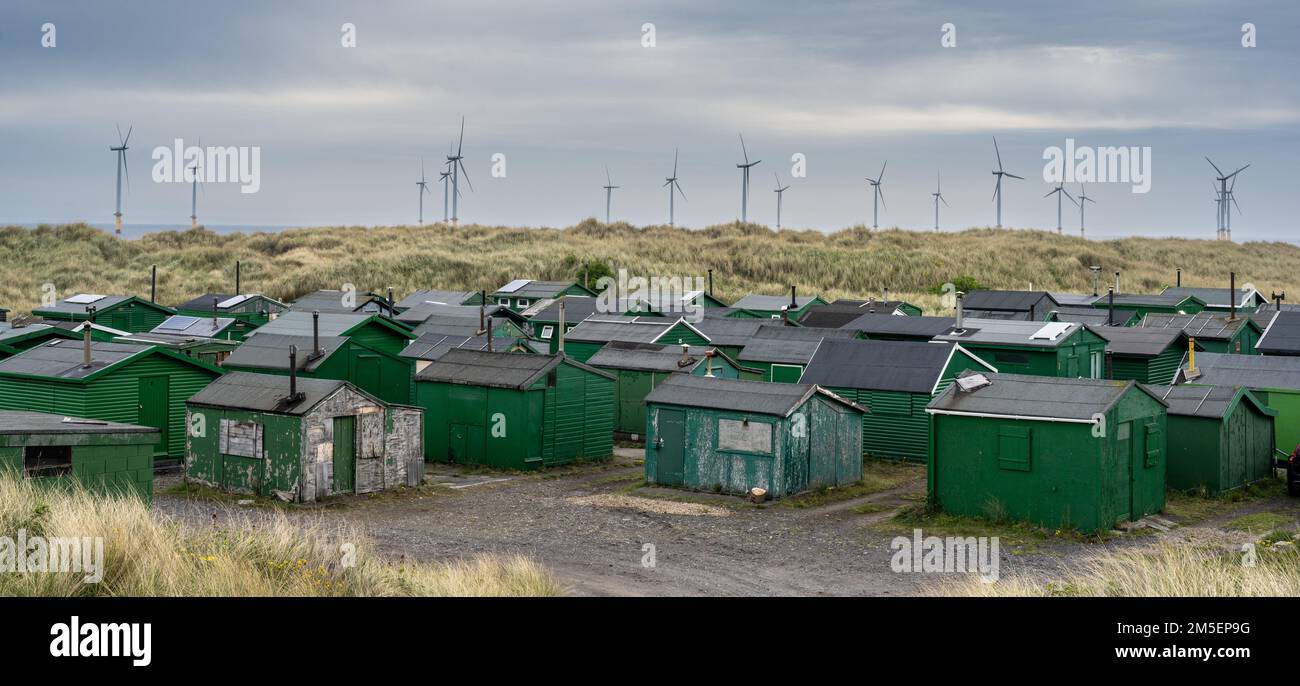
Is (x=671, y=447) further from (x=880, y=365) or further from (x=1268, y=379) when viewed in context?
(x=1268, y=379)

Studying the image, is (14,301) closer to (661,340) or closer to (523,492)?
(661,340)

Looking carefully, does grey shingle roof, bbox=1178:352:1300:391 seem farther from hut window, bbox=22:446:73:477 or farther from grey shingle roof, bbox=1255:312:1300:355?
hut window, bbox=22:446:73:477

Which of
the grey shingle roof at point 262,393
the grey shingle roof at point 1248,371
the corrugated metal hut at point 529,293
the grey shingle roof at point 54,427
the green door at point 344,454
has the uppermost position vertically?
the corrugated metal hut at point 529,293

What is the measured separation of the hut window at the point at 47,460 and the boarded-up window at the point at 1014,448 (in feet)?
56.5

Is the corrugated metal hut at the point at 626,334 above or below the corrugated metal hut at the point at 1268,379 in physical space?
above

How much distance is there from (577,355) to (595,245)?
2886 inches

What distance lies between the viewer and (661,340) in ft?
144

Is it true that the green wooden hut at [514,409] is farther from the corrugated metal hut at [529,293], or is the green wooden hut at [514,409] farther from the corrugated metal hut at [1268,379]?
the corrugated metal hut at [529,293]

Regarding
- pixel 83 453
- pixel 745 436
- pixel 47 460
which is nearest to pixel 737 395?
pixel 745 436

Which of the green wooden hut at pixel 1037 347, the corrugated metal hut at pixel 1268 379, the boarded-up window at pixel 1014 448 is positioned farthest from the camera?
the green wooden hut at pixel 1037 347

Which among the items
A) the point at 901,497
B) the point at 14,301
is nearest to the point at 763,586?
the point at 901,497

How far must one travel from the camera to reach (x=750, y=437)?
28922mm

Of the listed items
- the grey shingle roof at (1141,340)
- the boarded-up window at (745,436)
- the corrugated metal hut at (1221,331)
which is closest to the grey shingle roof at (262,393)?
the boarded-up window at (745,436)

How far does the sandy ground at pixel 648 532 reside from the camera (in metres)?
21.2
